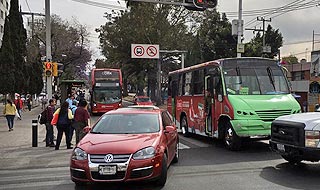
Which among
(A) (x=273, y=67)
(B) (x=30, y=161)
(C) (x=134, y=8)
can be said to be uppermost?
(C) (x=134, y=8)

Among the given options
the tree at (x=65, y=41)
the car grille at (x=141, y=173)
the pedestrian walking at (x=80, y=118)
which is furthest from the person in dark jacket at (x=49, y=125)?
the tree at (x=65, y=41)

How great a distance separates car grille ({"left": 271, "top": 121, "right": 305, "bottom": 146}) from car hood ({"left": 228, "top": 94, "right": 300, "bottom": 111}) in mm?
2157

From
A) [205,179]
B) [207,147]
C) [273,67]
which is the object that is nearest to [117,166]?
[205,179]

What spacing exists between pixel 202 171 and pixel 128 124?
80.1 inches

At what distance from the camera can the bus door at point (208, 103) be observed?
504 inches

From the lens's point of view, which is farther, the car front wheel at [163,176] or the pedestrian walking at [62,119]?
the pedestrian walking at [62,119]

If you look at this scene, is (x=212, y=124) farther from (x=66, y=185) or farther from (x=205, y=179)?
(x=66, y=185)

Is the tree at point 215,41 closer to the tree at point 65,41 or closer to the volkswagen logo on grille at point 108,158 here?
the tree at point 65,41

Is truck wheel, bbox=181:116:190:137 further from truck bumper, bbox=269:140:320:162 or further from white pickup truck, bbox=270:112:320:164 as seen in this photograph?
truck bumper, bbox=269:140:320:162

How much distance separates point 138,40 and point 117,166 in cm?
3977

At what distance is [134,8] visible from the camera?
46219mm

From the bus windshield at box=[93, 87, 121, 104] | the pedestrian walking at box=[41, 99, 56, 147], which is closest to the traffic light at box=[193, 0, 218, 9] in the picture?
the pedestrian walking at box=[41, 99, 56, 147]

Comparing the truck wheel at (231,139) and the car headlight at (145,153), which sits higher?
the car headlight at (145,153)

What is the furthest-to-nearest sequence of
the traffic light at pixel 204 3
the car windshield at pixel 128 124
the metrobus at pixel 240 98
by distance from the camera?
the traffic light at pixel 204 3 < the metrobus at pixel 240 98 < the car windshield at pixel 128 124
